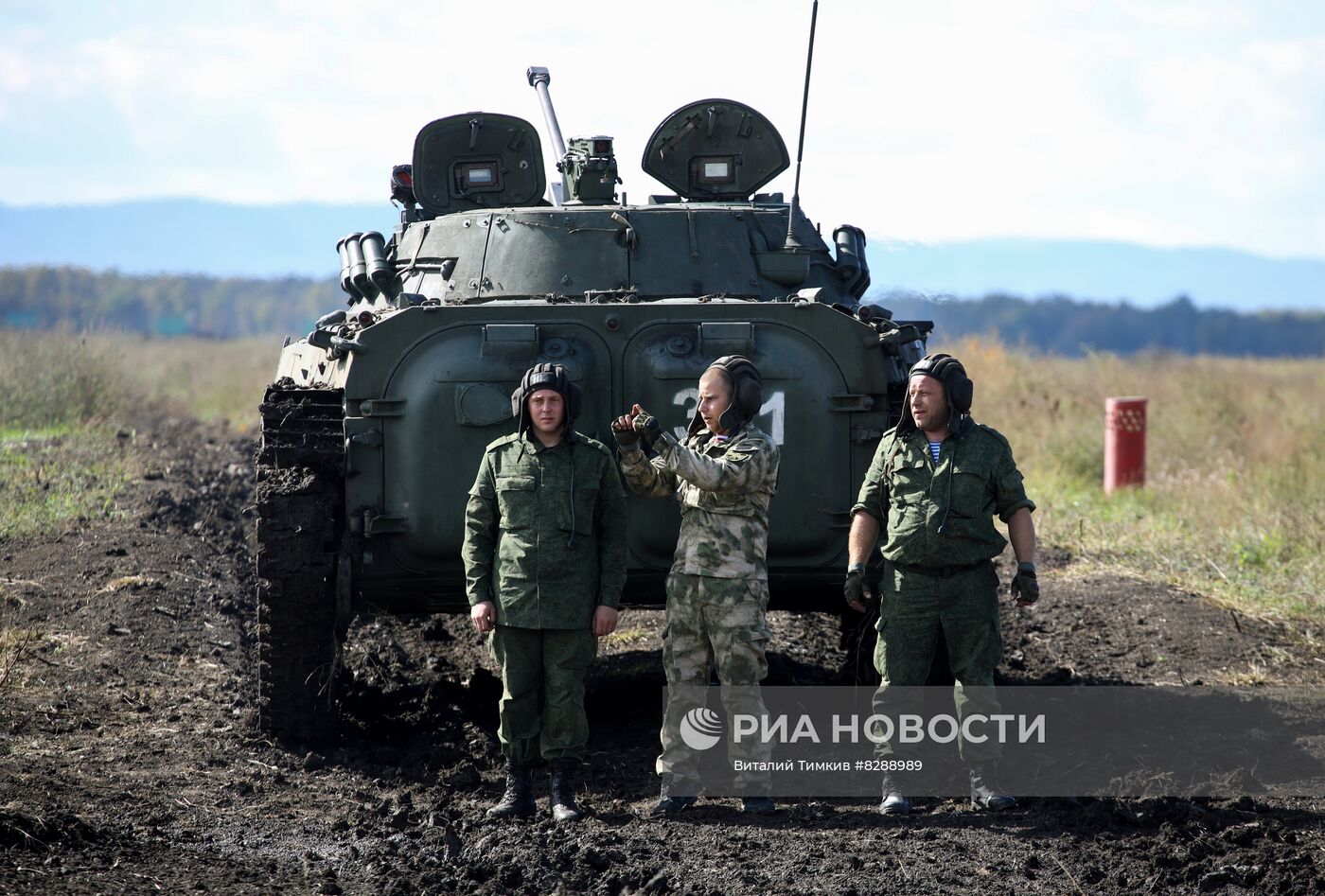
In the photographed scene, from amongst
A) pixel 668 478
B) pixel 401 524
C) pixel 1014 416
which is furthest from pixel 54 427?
pixel 668 478

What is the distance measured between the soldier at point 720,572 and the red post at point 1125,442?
29.8 ft

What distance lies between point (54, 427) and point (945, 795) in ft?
42.4

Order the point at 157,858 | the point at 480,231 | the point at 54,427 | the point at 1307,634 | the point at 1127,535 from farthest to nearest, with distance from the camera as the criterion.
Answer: the point at 54,427
the point at 1127,535
the point at 1307,634
the point at 480,231
the point at 157,858

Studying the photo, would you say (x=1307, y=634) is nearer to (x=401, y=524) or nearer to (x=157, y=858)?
(x=401, y=524)

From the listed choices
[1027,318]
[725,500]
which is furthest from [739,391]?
[1027,318]

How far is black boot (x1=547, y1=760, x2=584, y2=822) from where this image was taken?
5.92m

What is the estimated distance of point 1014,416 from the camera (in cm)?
1797

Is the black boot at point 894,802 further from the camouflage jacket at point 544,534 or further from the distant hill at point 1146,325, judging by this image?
the distant hill at point 1146,325

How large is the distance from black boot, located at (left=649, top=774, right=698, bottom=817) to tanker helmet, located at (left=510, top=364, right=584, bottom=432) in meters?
1.34

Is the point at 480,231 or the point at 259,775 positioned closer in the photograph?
the point at 259,775

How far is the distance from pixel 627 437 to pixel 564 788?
1.27 m

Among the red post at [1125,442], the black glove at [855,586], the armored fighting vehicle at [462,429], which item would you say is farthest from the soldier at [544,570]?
the red post at [1125,442]

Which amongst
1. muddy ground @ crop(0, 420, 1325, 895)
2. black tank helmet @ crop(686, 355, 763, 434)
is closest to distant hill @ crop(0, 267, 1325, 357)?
muddy ground @ crop(0, 420, 1325, 895)

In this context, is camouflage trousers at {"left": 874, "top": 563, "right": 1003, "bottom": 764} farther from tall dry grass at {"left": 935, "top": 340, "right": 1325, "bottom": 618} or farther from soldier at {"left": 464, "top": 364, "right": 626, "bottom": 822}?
tall dry grass at {"left": 935, "top": 340, "right": 1325, "bottom": 618}
